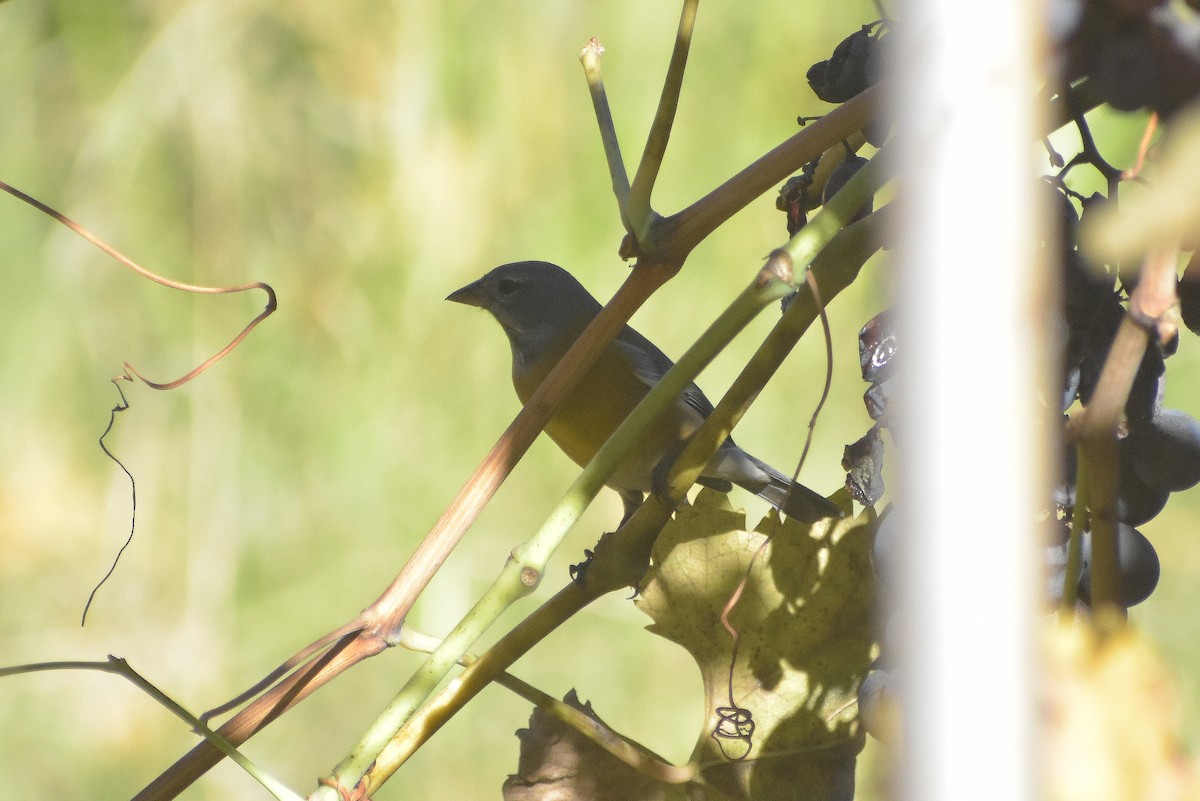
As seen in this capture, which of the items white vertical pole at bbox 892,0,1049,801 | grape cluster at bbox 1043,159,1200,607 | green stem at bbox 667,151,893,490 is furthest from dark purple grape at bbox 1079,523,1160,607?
white vertical pole at bbox 892,0,1049,801

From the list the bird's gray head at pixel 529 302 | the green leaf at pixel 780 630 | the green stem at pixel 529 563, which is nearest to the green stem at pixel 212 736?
the green stem at pixel 529 563

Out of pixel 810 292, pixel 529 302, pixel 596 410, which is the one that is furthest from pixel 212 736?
pixel 529 302

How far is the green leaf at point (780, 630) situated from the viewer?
1.17 ft

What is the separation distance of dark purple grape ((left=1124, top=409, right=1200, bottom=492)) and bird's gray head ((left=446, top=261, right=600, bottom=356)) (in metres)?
0.73

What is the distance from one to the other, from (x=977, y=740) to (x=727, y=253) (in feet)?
3.66

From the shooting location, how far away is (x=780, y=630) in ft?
1.21

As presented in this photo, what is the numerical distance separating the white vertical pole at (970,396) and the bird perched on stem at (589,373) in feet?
2.57

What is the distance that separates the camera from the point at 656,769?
A: 37 centimetres

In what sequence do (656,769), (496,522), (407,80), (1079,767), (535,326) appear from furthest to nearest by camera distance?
1. (407,80)
2. (496,522)
3. (535,326)
4. (656,769)
5. (1079,767)

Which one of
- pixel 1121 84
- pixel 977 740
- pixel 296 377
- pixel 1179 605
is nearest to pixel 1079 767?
pixel 977 740

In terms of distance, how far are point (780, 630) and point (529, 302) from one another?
0.73m

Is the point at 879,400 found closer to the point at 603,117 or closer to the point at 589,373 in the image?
the point at 603,117

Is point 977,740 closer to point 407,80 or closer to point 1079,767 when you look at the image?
point 1079,767

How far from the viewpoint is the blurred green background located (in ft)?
3.94
